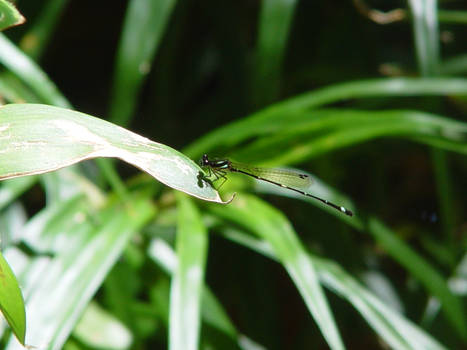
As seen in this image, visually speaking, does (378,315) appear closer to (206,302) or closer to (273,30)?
(206,302)

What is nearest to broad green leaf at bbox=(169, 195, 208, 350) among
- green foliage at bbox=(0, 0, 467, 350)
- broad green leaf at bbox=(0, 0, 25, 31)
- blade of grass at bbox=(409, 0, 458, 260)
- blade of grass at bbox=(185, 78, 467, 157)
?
green foliage at bbox=(0, 0, 467, 350)

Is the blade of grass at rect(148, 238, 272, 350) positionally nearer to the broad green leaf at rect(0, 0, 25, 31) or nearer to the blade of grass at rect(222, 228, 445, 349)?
the blade of grass at rect(222, 228, 445, 349)

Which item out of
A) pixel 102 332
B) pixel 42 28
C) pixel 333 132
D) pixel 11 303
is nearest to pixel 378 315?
pixel 333 132

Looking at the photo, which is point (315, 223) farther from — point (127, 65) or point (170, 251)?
point (127, 65)

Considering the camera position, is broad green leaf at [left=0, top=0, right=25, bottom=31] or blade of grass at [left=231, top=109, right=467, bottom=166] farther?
blade of grass at [left=231, top=109, right=467, bottom=166]

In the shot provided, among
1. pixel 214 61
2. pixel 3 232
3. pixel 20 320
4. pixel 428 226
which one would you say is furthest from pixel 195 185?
pixel 428 226

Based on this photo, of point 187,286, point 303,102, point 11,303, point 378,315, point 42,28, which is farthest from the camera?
point 42,28

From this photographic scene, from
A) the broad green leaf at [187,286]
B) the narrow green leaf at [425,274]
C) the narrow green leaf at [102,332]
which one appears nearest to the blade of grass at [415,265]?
the narrow green leaf at [425,274]
